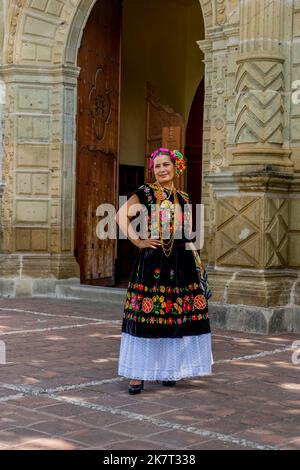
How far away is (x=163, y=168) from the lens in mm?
6043

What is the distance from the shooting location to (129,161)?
50.4 feet

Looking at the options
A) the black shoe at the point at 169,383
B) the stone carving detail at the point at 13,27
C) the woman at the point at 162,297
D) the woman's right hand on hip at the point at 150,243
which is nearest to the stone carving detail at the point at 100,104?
the stone carving detail at the point at 13,27

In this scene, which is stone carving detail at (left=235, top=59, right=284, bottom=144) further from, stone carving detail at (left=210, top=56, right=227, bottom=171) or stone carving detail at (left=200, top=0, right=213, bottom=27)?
stone carving detail at (left=200, top=0, right=213, bottom=27)

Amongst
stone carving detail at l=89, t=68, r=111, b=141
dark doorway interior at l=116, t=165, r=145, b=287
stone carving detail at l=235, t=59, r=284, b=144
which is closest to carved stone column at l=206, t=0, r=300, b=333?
stone carving detail at l=235, t=59, r=284, b=144

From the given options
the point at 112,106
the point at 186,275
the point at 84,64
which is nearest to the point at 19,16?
the point at 84,64

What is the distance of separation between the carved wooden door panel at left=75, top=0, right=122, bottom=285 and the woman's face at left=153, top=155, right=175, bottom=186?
644 cm

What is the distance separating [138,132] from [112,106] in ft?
8.08

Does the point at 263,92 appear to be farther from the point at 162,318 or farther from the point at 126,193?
the point at 126,193

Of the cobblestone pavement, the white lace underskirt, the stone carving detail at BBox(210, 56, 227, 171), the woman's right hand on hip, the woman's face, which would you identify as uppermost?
the stone carving detail at BBox(210, 56, 227, 171)

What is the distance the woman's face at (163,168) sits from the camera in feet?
19.8

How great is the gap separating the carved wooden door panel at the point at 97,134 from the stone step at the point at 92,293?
61cm

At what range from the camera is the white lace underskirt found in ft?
19.6

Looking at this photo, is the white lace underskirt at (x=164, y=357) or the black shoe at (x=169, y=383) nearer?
the white lace underskirt at (x=164, y=357)

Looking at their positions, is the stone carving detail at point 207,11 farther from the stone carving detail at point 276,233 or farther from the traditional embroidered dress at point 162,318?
the traditional embroidered dress at point 162,318
